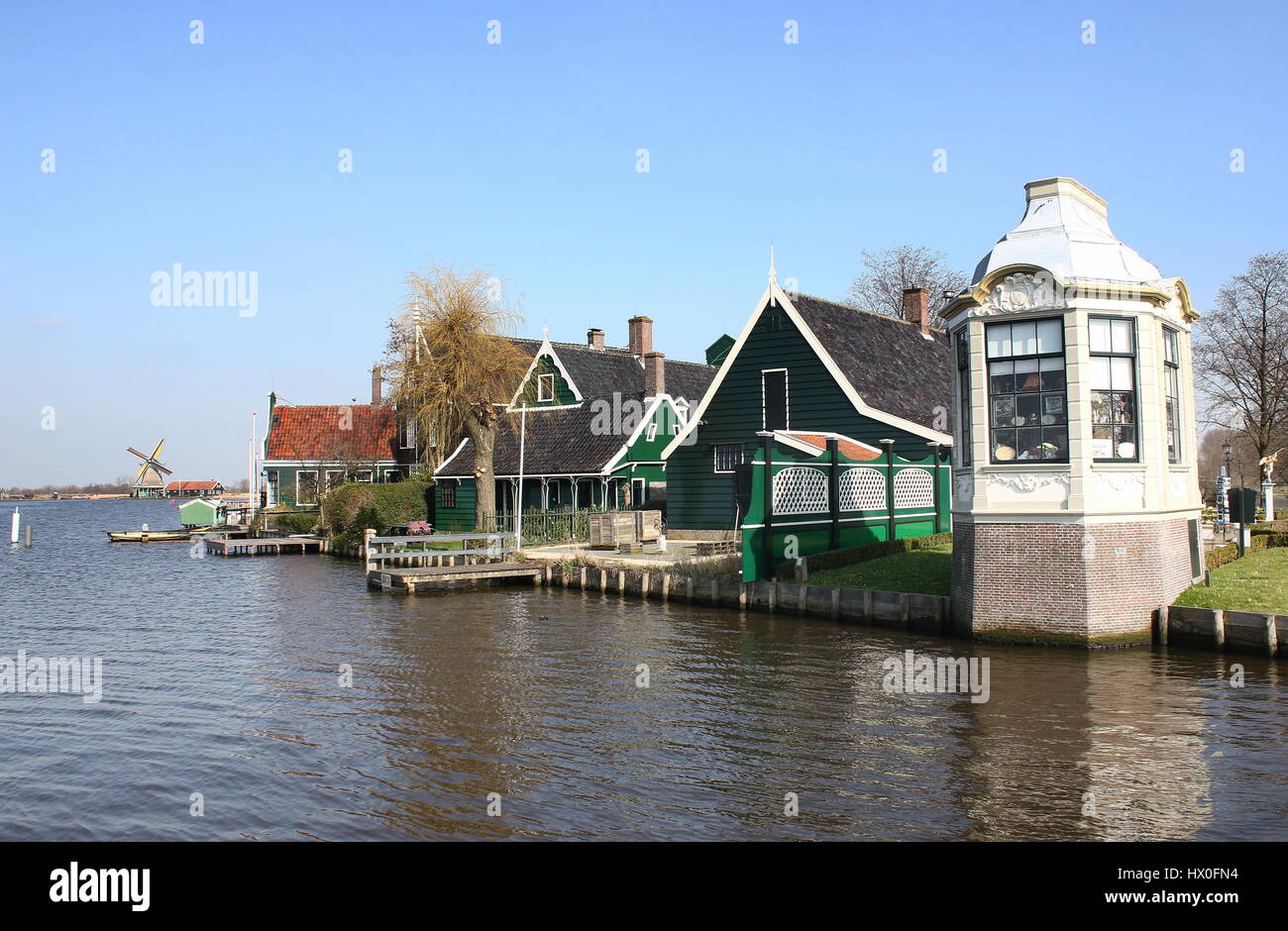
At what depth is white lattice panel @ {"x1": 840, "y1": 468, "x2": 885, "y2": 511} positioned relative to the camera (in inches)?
946

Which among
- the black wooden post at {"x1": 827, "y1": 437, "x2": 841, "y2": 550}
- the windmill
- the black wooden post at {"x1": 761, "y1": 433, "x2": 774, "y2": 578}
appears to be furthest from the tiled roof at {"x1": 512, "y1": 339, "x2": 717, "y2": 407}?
the windmill

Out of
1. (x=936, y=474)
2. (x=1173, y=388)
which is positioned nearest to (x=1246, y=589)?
(x=1173, y=388)

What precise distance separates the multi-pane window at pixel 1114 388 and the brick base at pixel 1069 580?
129cm

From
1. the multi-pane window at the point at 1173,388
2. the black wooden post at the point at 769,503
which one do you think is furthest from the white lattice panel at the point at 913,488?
the multi-pane window at the point at 1173,388

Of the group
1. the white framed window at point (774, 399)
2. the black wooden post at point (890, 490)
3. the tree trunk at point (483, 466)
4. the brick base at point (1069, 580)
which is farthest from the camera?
the tree trunk at point (483, 466)

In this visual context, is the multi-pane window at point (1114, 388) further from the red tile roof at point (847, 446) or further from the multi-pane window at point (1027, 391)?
the red tile roof at point (847, 446)

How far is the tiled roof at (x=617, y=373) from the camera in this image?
4388 centimetres

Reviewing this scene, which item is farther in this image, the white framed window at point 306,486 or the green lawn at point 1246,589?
the white framed window at point 306,486

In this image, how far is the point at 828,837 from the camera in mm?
8172

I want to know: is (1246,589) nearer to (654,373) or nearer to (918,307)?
(918,307)

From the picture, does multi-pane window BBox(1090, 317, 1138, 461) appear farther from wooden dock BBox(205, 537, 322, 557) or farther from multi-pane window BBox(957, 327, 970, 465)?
wooden dock BBox(205, 537, 322, 557)

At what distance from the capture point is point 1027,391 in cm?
1584
